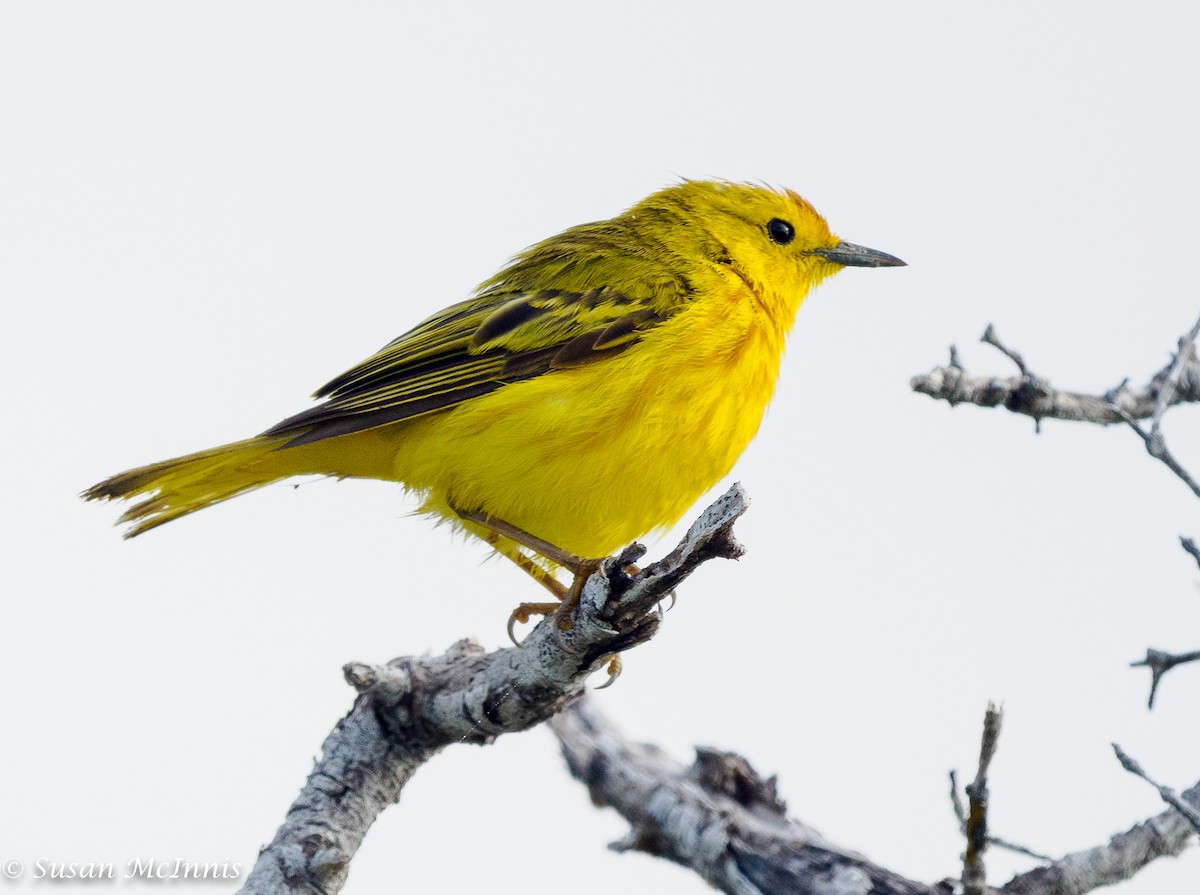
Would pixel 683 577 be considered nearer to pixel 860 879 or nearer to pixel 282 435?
pixel 860 879

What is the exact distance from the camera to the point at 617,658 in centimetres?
519

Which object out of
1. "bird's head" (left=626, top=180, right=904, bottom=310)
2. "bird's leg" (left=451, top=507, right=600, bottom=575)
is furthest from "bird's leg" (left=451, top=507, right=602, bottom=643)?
"bird's head" (left=626, top=180, right=904, bottom=310)

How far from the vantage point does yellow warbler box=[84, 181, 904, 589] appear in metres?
4.90

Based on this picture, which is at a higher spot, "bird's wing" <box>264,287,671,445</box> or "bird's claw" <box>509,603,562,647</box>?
"bird's wing" <box>264,287,671,445</box>

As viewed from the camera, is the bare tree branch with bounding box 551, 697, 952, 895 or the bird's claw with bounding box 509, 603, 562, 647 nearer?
the bare tree branch with bounding box 551, 697, 952, 895

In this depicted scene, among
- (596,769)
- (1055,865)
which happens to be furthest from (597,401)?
(1055,865)

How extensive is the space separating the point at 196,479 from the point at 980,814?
11.4 feet

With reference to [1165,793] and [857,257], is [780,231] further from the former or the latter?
[1165,793]

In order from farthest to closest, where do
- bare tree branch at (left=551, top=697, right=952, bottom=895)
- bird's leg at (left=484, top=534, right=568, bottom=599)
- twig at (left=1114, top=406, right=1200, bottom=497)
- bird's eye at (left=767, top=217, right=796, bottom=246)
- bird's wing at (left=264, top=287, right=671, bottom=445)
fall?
bird's eye at (left=767, top=217, right=796, bottom=246) < bird's leg at (left=484, top=534, right=568, bottom=599) < bird's wing at (left=264, top=287, right=671, bottom=445) < bare tree branch at (left=551, top=697, right=952, bottom=895) < twig at (left=1114, top=406, right=1200, bottom=497)

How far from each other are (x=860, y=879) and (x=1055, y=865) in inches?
25.3

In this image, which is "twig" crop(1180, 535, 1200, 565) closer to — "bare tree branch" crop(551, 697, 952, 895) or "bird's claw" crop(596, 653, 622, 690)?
"bare tree branch" crop(551, 697, 952, 895)

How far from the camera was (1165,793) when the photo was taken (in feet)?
10.8

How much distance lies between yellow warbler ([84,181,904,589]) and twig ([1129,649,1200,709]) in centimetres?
193

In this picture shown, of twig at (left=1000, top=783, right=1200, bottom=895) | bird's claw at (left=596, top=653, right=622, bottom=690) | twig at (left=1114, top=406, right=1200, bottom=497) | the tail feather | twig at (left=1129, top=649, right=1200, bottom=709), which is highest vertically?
the tail feather
